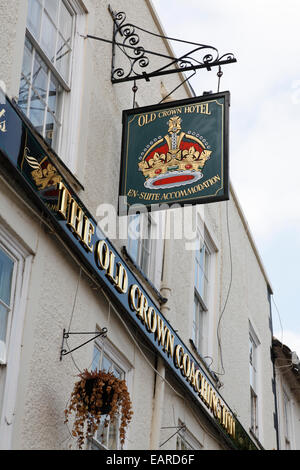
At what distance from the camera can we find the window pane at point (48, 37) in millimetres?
8477

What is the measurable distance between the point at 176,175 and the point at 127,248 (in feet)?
4.57

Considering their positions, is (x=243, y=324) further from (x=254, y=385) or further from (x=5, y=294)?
(x=5, y=294)

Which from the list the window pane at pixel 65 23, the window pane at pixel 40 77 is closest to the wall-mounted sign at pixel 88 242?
the window pane at pixel 40 77

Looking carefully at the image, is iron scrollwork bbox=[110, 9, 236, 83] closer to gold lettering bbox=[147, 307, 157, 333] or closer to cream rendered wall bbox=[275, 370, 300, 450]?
gold lettering bbox=[147, 307, 157, 333]

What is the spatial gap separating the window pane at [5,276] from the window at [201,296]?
17.2 ft

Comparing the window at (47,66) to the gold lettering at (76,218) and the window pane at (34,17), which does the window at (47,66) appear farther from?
the gold lettering at (76,218)

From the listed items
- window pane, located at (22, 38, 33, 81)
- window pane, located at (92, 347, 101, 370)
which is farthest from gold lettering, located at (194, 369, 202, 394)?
window pane, located at (22, 38, 33, 81)

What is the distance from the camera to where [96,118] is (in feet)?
30.0

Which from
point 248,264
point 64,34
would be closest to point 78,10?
point 64,34

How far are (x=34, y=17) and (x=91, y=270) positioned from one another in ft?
8.35

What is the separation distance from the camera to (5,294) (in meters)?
6.86

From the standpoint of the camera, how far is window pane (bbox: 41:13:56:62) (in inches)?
334
